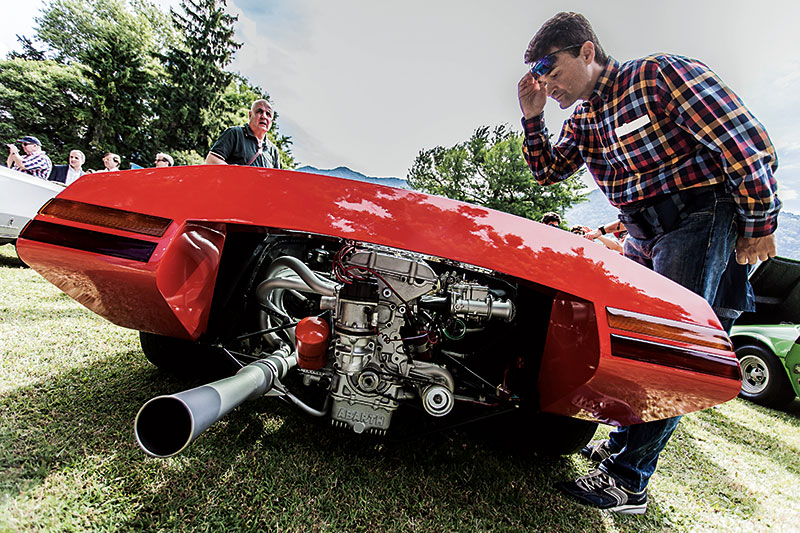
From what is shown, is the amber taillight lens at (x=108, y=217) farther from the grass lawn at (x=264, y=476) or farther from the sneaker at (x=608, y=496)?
the sneaker at (x=608, y=496)

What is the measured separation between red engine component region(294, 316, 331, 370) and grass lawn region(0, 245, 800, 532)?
0.40 meters

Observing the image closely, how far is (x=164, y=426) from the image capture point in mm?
788

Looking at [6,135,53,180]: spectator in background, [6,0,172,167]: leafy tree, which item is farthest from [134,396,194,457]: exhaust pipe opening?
[6,0,172,167]: leafy tree

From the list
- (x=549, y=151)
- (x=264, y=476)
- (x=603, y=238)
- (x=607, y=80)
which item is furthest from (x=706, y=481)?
(x=603, y=238)

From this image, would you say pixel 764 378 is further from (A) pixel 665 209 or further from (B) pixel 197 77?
(B) pixel 197 77

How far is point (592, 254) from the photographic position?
1052 mm

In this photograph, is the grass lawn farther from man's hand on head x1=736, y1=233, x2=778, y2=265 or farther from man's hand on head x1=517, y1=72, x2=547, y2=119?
man's hand on head x1=517, y1=72, x2=547, y2=119

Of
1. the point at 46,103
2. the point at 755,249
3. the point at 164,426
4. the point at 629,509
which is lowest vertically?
the point at 629,509

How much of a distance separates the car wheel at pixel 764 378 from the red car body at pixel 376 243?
385cm

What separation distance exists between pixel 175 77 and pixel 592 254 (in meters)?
19.4

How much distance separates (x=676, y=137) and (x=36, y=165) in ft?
22.7

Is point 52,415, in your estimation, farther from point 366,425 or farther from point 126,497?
point 366,425

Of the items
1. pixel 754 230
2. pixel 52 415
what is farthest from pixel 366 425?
pixel 754 230

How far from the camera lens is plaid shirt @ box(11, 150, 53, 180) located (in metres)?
4.50
